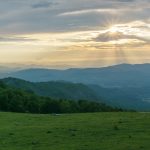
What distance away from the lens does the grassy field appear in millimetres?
28734

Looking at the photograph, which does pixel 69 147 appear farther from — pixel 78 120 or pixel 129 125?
pixel 78 120

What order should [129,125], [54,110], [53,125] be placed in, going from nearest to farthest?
[129,125], [53,125], [54,110]

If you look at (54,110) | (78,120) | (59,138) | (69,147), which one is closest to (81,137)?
(59,138)

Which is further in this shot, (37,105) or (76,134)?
(37,105)

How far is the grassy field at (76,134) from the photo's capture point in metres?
28.7

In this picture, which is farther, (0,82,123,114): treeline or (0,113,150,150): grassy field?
(0,82,123,114): treeline

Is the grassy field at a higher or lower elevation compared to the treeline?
lower

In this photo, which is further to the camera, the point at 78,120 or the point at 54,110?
the point at 54,110

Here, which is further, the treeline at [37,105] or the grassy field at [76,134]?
the treeline at [37,105]

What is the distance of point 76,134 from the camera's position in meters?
33.8

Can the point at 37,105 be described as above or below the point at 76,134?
above

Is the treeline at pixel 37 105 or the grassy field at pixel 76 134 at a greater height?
the treeline at pixel 37 105

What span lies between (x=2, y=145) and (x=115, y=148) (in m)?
7.92

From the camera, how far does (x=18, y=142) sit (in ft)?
103
